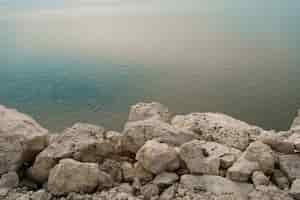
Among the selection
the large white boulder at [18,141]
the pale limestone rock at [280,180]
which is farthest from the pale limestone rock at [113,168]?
the pale limestone rock at [280,180]

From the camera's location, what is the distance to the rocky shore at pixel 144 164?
4.82m

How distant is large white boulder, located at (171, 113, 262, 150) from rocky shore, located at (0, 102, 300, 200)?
0.03 m

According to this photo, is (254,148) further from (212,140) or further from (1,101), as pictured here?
(1,101)

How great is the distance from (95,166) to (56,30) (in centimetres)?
2784

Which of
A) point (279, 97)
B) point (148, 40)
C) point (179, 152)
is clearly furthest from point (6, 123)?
point (148, 40)

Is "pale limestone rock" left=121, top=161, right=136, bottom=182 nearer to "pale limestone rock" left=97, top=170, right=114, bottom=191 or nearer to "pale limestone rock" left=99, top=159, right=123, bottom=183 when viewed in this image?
"pale limestone rock" left=99, top=159, right=123, bottom=183

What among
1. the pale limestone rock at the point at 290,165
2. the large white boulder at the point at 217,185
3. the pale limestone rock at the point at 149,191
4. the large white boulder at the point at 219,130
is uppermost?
the large white boulder at the point at 219,130

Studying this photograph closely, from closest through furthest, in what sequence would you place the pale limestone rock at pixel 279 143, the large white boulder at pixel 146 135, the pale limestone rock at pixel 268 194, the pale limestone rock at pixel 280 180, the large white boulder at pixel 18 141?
the pale limestone rock at pixel 268 194, the pale limestone rock at pixel 280 180, the large white boulder at pixel 18 141, the pale limestone rock at pixel 279 143, the large white boulder at pixel 146 135

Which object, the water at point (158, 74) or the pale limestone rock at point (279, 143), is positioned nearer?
the pale limestone rock at point (279, 143)

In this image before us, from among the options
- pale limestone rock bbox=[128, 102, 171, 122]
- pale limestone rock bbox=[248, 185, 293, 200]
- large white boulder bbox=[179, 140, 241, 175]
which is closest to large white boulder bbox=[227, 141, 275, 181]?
large white boulder bbox=[179, 140, 241, 175]

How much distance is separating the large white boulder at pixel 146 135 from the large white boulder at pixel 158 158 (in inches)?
Answer: 19.9

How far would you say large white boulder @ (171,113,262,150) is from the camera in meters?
6.28

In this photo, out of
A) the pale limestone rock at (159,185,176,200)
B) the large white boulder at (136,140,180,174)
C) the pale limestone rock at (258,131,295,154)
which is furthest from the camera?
the pale limestone rock at (258,131,295,154)

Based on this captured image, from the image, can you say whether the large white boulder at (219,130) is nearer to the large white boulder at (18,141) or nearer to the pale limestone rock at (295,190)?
the pale limestone rock at (295,190)
